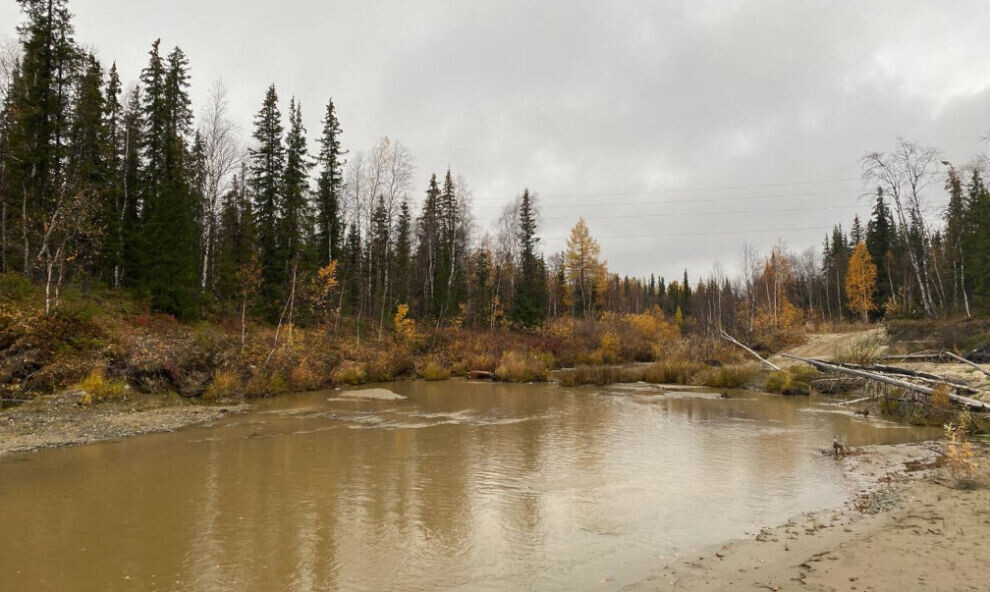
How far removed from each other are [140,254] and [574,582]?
28.3m

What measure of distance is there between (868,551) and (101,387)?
20.2 metres

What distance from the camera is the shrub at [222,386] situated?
19.1 meters

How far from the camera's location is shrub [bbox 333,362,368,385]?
2512 centimetres

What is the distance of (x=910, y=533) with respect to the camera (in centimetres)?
607

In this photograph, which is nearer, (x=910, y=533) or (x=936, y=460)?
(x=910, y=533)

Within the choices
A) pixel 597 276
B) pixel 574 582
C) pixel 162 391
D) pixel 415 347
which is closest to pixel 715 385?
pixel 415 347

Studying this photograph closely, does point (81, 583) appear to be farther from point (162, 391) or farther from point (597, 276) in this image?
point (597, 276)

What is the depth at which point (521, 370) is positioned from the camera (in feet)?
97.3

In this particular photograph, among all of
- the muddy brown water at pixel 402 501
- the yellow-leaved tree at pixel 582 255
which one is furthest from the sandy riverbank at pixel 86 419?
the yellow-leaved tree at pixel 582 255

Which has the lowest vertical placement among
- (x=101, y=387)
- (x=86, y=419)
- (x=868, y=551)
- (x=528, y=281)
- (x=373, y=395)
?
(x=868, y=551)

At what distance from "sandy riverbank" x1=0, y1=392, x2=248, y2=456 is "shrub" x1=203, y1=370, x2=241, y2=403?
1250 millimetres

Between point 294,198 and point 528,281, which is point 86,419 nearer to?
point 294,198

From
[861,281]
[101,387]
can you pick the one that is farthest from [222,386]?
[861,281]

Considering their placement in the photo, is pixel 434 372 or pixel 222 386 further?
pixel 434 372
